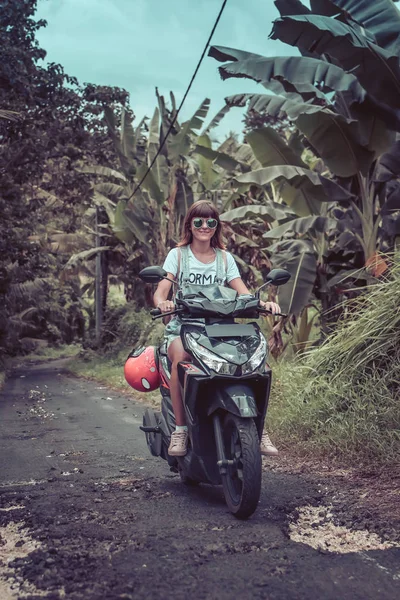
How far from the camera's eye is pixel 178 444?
4.49m

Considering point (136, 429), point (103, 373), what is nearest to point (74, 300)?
point (103, 373)

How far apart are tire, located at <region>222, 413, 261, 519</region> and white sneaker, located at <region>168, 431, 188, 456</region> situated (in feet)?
1.28

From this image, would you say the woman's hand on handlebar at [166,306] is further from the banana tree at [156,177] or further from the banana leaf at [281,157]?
the banana tree at [156,177]

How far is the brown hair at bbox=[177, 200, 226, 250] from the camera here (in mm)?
4832

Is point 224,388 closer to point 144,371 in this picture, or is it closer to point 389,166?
point 144,371

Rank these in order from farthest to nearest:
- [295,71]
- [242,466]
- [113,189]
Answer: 1. [113,189]
2. [295,71]
3. [242,466]

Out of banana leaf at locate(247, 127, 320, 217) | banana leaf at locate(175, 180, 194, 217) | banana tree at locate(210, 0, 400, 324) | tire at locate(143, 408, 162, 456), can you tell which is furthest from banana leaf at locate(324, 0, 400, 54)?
banana leaf at locate(175, 180, 194, 217)

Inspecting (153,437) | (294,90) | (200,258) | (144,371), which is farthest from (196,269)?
(294,90)

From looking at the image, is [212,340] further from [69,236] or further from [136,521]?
[69,236]

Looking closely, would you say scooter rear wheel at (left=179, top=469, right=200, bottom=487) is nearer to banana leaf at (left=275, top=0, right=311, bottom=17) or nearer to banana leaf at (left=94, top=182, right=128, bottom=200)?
banana leaf at (left=275, top=0, right=311, bottom=17)

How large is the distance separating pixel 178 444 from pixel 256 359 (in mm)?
831

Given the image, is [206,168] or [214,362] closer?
[214,362]

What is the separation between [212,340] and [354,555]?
148cm

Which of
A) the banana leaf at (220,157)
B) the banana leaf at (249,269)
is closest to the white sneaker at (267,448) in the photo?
the banana leaf at (220,157)
